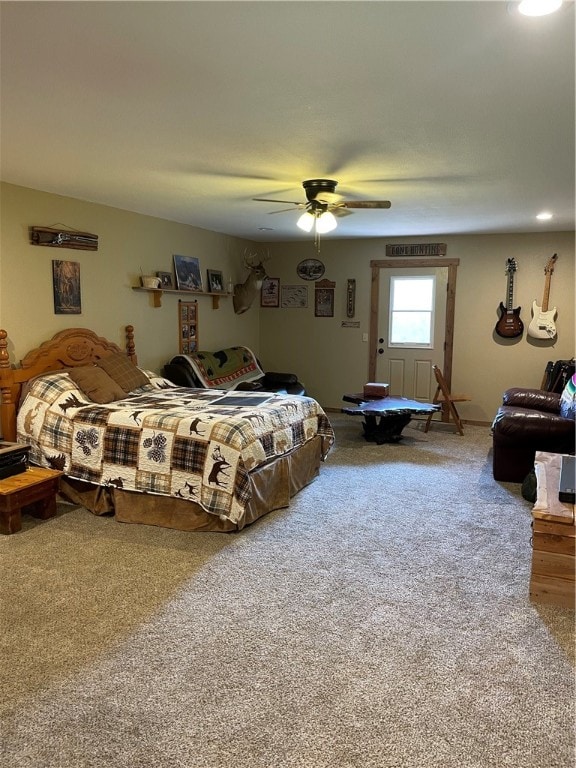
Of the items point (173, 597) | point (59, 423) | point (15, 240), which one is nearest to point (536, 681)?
point (173, 597)

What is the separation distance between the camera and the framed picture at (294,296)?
24.7 ft

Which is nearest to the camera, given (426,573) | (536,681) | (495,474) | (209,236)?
(536,681)

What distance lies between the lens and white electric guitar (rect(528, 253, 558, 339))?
6268 mm

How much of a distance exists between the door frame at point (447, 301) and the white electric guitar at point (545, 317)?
932 mm

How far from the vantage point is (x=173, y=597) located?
2.70 meters

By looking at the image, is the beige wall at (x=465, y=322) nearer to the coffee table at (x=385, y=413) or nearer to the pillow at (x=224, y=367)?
the pillow at (x=224, y=367)

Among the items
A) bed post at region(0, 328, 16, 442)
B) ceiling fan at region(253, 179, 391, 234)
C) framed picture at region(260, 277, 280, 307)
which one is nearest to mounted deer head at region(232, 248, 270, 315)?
framed picture at region(260, 277, 280, 307)

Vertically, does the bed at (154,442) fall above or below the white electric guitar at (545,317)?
below

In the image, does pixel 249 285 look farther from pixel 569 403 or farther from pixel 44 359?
pixel 569 403

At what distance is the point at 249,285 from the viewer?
694cm

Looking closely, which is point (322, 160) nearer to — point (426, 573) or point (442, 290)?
point (426, 573)

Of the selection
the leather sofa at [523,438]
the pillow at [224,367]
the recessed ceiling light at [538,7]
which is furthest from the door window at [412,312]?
the recessed ceiling light at [538,7]

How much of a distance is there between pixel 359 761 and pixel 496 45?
7.83 feet

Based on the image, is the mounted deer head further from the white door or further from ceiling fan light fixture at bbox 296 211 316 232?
ceiling fan light fixture at bbox 296 211 316 232
